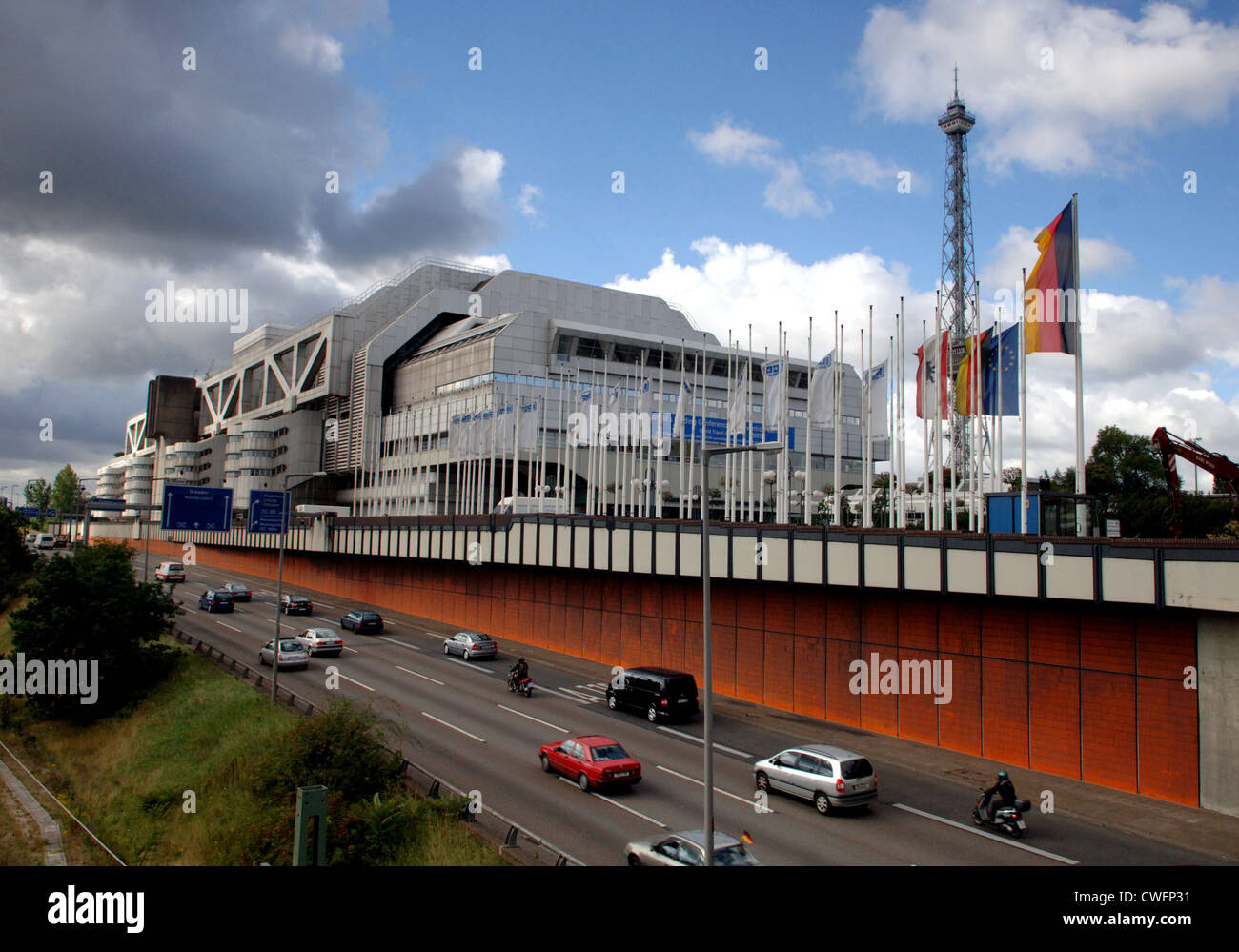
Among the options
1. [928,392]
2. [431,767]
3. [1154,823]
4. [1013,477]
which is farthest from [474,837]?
[1013,477]

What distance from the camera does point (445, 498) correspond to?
73.1 meters

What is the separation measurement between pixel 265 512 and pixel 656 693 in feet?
85.4

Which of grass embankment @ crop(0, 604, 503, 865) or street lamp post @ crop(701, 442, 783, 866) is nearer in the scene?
street lamp post @ crop(701, 442, 783, 866)

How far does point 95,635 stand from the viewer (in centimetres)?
3903

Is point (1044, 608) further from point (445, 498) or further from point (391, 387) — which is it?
point (391, 387)

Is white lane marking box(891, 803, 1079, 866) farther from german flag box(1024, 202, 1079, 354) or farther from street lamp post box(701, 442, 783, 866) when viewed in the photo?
german flag box(1024, 202, 1079, 354)

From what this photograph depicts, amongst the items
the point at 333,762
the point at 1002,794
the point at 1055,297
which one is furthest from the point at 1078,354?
the point at 333,762

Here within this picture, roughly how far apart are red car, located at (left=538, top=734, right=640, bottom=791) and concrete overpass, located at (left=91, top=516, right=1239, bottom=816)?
9.91 m

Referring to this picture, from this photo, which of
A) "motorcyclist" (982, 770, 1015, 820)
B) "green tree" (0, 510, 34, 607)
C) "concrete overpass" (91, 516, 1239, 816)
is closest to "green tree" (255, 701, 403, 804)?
"motorcyclist" (982, 770, 1015, 820)

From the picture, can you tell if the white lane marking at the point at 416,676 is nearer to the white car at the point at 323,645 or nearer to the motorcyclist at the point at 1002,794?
the white car at the point at 323,645

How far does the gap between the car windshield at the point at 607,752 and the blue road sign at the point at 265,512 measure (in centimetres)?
2701

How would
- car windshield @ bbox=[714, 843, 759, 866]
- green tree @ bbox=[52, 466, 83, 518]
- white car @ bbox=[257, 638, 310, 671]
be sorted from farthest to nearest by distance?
green tree @ bbox=[52, 466, 83, 518] → white car @ bbox=[257, 638, 310, 671] → car windshield @ bbox=[714, 843, 759, 866]

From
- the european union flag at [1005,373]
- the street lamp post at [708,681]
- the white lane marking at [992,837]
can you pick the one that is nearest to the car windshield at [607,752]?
the white lane marking at [992,837]

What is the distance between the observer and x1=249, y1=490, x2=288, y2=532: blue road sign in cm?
4250
